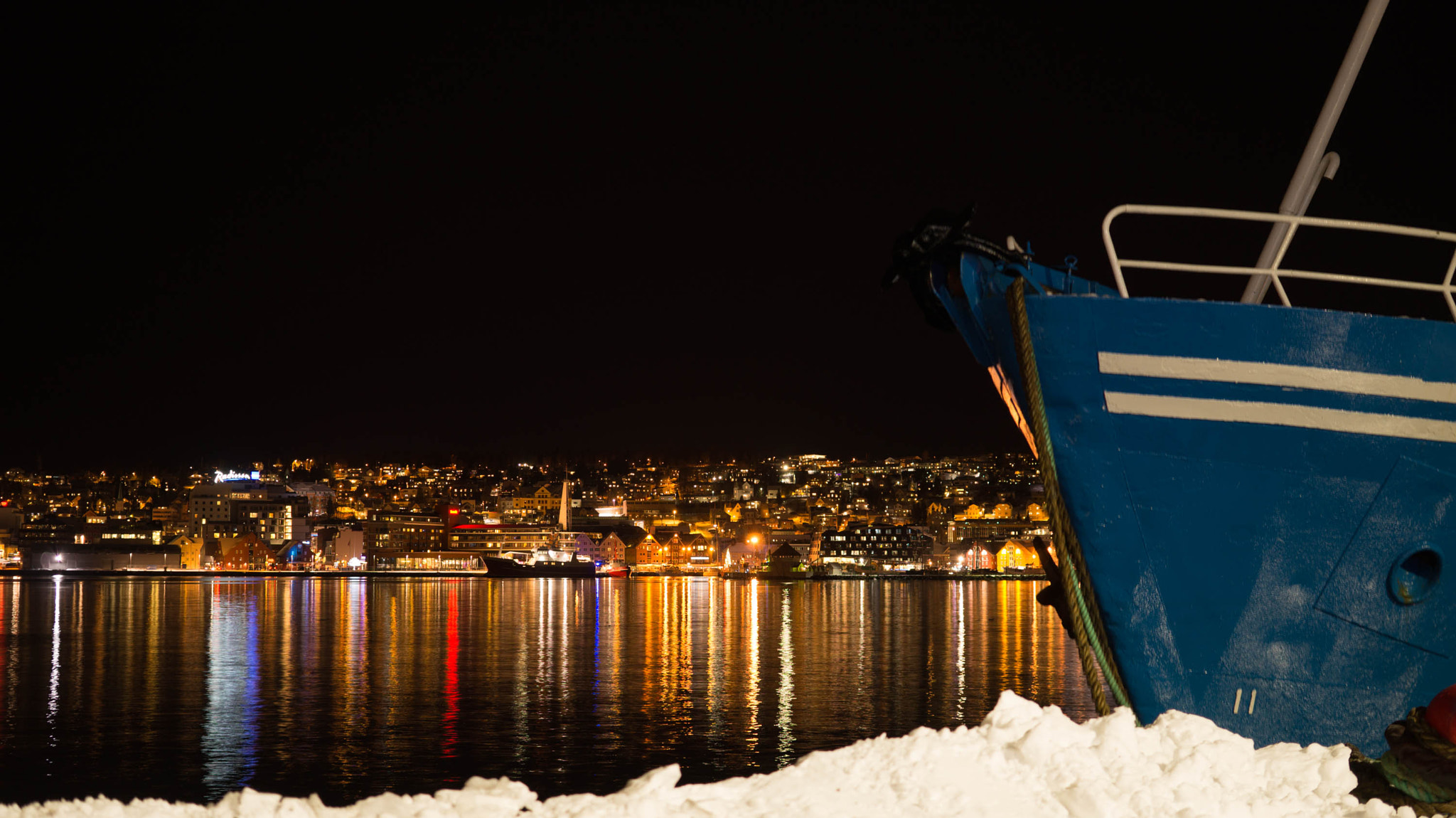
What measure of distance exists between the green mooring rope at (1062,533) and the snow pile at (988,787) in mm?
1144

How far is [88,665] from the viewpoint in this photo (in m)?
33.1

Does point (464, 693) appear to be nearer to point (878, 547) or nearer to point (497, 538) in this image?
point (878, 547)

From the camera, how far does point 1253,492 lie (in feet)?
27.0

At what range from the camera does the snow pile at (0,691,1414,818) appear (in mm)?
6500

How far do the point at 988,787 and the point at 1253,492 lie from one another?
113 inches

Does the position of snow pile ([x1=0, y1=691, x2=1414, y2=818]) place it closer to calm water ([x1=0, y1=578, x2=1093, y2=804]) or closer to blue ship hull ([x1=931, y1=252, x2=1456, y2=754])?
blue ship hull ([x1=931, y1=252, x2=1456, y2=754])

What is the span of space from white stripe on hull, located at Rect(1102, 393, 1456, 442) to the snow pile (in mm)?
1898

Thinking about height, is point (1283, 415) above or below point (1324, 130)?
below

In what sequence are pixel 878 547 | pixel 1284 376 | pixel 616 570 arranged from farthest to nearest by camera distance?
pixel 616 570, pixel 878 547, pixel 1284 376

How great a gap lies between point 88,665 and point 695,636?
20.1 metres

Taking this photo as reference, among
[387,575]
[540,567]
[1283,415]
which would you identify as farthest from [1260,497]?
[387,575]

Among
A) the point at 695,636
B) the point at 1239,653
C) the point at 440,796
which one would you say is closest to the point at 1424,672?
the point at 1239,653

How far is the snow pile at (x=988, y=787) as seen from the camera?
6.50m

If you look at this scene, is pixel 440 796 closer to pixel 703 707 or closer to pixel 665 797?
pixel 665 797
